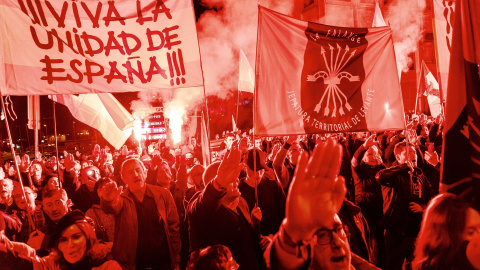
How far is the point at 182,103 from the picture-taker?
1302 inches

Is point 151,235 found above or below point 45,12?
below

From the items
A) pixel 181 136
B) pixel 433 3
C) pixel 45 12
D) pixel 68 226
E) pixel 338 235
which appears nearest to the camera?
pixel 338 235

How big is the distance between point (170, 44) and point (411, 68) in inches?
1498

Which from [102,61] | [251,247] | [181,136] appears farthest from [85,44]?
[181,136]

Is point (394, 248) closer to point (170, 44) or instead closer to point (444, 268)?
point (444, 268)

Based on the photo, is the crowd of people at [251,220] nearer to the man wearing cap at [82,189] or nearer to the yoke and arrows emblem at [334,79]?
the man wearing cap at [82,189]

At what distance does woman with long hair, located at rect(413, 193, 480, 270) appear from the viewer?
8.17ft

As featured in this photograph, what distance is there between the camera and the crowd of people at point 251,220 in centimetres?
173

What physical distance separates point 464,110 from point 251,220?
2.16 m

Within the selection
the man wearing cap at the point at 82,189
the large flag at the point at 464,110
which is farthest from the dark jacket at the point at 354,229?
the man wearing cap at the point at 82,189

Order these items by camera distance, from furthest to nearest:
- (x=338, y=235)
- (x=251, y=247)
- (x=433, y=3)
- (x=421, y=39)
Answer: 1. (x=421, y=39)
2. (x=433, y=3)
3. (x=251, y=247)
4. (x=338, y=235)

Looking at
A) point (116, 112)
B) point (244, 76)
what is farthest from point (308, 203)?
point (244, 76)

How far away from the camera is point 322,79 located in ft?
16.6

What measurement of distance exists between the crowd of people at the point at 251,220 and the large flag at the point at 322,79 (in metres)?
0.71
